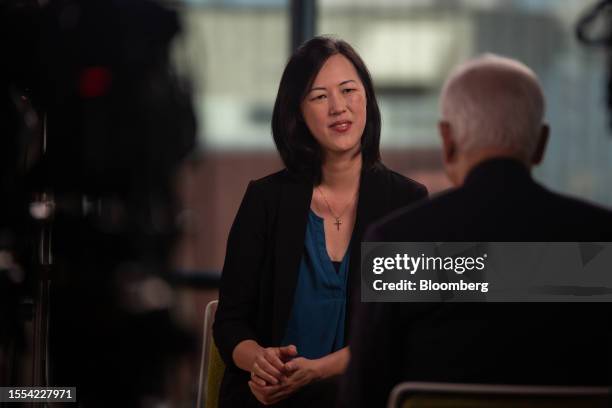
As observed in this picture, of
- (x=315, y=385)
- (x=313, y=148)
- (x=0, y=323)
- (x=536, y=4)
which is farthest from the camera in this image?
(x=536, y=4)

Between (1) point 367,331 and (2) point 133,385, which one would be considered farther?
(2) point 133,385

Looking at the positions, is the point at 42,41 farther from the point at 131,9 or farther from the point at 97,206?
the point at 97,206

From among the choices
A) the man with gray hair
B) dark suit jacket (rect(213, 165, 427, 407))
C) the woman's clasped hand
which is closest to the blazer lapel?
dark suit jacket (rect(213, 165, 427, 407))

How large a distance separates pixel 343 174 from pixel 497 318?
787 millimetres

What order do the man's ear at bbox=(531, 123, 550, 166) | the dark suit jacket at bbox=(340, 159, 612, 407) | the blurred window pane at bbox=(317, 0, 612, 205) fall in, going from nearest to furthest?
the dark suit jacket at bbox=(340, 159, 612, 407) < the man's ear at bbox=(531, 123, 550, 166) < the blurred window pane at bbox=(317, 0, 612, 205)

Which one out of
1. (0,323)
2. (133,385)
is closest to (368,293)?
(133,385)

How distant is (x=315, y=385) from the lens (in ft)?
6.79

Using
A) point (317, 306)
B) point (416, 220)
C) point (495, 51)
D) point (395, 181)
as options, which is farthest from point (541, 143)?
point (495, 51)

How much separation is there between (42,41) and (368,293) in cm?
82

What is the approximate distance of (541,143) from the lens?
5.34ft

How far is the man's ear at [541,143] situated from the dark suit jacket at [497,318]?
11 centimetres

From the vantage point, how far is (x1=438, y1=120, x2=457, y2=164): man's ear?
1627 millimetres

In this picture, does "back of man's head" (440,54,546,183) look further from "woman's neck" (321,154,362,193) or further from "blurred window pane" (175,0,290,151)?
"blurred window pane" (175,0,290,151)

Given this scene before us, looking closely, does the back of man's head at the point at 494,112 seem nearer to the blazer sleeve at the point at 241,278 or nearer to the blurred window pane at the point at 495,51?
the blazer sleeve at the point at 241,278
